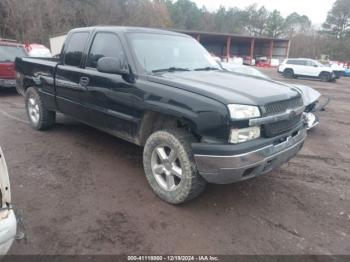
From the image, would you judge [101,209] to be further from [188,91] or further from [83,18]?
[83,18]

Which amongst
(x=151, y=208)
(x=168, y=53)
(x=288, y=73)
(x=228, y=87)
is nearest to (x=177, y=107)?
(x=228, y=87)

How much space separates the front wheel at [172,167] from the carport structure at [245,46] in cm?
4084

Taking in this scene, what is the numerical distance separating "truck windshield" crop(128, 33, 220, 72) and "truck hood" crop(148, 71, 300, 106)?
0.26 metres

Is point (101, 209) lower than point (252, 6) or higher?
lower

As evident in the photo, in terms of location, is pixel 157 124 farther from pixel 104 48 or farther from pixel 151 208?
pixel 104 48

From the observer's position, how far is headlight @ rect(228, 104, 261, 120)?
2.93 m

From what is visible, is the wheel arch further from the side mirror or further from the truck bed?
the truck bed

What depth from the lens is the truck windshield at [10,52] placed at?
32.7 ft

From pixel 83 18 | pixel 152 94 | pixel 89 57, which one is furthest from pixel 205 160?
pixel 83 18

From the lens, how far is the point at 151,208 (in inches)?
138

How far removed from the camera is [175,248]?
2.86m

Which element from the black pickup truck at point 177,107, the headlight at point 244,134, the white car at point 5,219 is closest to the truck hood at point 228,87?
the black pickup truck at point 177,107

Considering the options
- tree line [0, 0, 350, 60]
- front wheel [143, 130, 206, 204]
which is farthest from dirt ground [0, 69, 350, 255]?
tree line [0, 0, 350, 60]

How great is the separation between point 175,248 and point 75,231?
0.98m
